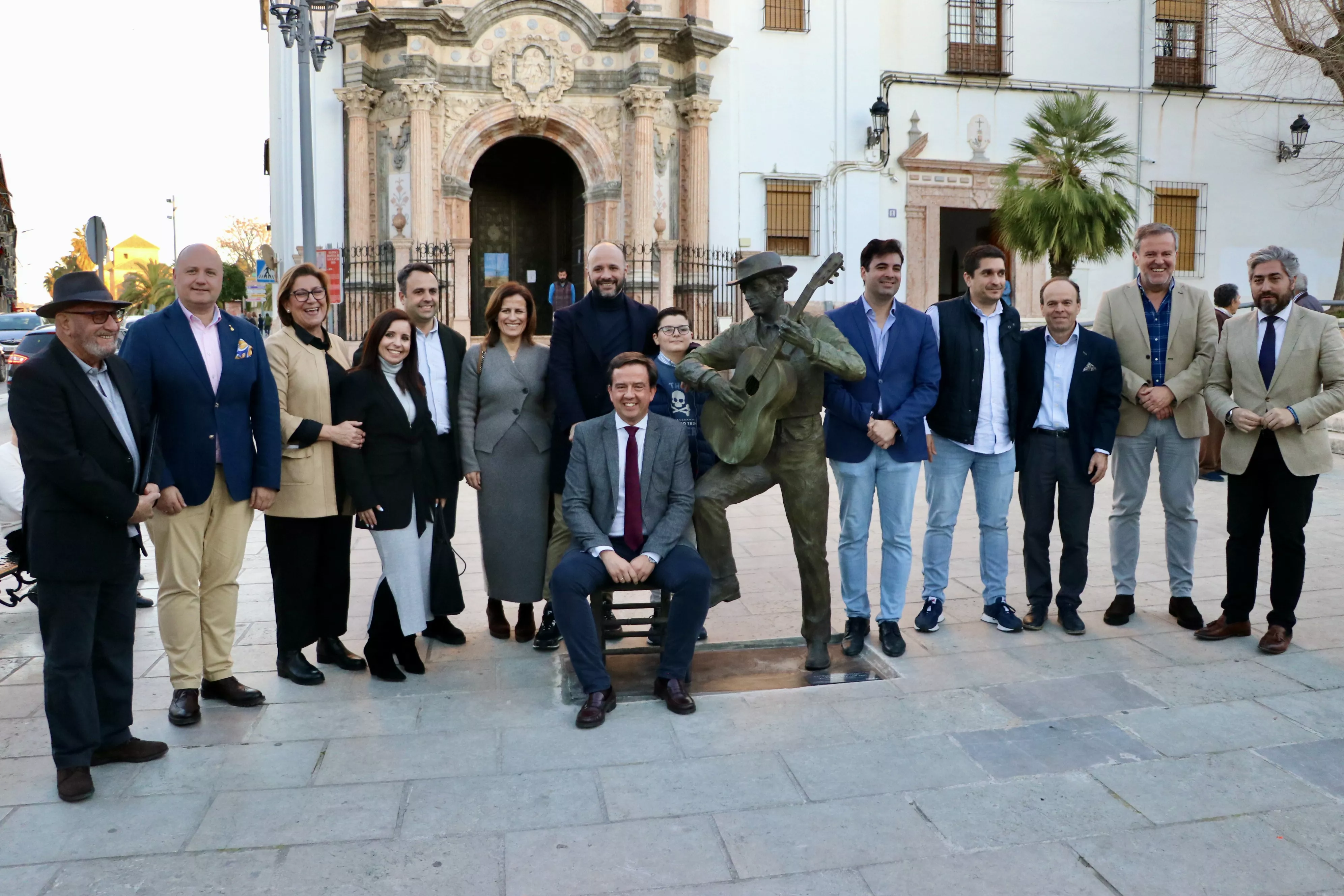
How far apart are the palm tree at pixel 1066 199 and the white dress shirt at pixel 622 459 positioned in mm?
13125

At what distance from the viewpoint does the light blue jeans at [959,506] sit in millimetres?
5750

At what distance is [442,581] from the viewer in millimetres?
5285

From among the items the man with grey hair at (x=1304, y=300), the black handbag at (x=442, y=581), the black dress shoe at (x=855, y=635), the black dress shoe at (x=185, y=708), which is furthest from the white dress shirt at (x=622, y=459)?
the man with grey hair at (x=1304, y=300)

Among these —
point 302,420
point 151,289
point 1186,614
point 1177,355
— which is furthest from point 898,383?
point 151,289

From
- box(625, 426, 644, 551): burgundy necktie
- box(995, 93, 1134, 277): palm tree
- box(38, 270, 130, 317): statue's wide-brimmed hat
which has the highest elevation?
box(995, 93, 1134, 277): palm tree

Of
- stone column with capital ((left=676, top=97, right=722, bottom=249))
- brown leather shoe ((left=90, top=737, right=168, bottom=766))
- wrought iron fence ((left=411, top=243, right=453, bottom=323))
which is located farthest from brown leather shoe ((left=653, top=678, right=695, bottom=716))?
stone column with capital ((left=676, top=97, right=722, bottom=249))

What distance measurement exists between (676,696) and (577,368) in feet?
6.03

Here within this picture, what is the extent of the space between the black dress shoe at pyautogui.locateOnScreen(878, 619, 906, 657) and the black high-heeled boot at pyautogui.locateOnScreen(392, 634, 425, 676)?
2250 mm

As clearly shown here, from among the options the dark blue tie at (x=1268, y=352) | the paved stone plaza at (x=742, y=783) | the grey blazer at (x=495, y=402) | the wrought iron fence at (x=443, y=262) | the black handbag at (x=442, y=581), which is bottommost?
the paved stone plaza at (x=742, y=783)

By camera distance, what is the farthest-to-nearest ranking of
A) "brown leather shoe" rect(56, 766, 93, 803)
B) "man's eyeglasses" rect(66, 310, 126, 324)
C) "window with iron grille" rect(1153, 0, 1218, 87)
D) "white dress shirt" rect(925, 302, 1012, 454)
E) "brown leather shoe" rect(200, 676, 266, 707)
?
"window with iron grille" rect(1153, 0, 1218, 87) < "white dress shirt" rect(925, 302, 1012, 454) < "brown leather shoe" rect(200, 676, 266, 707) < "man's eyeglasses" rect(66, 310, 126, 324) < "brown leather shoe" rect(56, 766, 93, 803)

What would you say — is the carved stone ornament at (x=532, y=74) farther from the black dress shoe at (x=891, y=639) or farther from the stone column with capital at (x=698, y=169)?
the black dress shoe at (x=891, y=639)

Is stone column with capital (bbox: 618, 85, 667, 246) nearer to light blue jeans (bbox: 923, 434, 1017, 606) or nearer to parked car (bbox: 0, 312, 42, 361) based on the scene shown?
light blue jeans (bbox: 923, 434, 1017, 606)

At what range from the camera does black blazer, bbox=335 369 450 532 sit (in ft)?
16.5

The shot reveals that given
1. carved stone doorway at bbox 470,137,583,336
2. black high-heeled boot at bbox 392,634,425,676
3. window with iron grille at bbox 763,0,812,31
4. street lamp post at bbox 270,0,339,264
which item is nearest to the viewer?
black high-heeled boot at bbox 392,634,425,676
